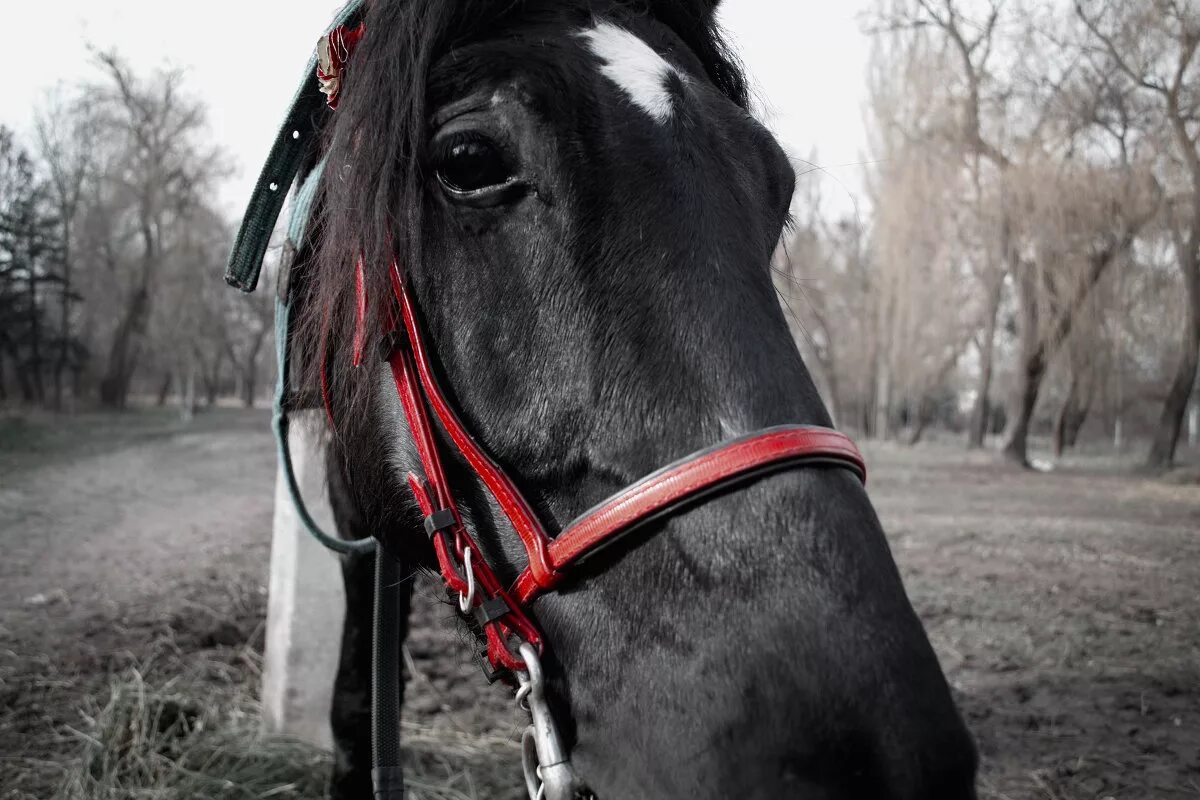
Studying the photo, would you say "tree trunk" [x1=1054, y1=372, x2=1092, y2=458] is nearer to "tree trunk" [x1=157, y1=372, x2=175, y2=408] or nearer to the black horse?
the black horse

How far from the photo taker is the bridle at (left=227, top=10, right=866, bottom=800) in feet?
3.04

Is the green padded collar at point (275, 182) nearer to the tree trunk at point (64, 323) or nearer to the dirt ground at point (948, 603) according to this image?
the dirt ground at point (948, 603)

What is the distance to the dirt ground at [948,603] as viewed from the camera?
2520mm

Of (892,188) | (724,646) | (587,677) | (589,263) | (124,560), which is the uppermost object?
(892,188)

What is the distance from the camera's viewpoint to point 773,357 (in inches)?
40.3

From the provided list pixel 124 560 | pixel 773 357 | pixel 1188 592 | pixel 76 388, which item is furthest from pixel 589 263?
pixel 76 388

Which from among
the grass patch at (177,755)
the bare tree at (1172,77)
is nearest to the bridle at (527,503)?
the grass patch at (177,755)

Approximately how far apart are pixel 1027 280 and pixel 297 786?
270 inches

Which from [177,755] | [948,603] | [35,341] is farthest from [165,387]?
[948,603]

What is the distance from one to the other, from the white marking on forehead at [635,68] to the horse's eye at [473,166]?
24 centimetres

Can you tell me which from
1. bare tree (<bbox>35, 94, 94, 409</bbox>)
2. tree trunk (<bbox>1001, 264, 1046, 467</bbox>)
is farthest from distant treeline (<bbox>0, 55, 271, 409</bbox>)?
tree trunk (<bbox>1001, 264, 1046, 467</bbox>)

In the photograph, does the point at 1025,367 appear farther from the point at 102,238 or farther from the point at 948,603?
the point at 102,238

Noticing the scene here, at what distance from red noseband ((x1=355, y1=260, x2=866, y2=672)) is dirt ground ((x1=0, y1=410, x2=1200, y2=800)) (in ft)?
4.18

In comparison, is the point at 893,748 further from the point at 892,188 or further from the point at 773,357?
the point at 892,188
